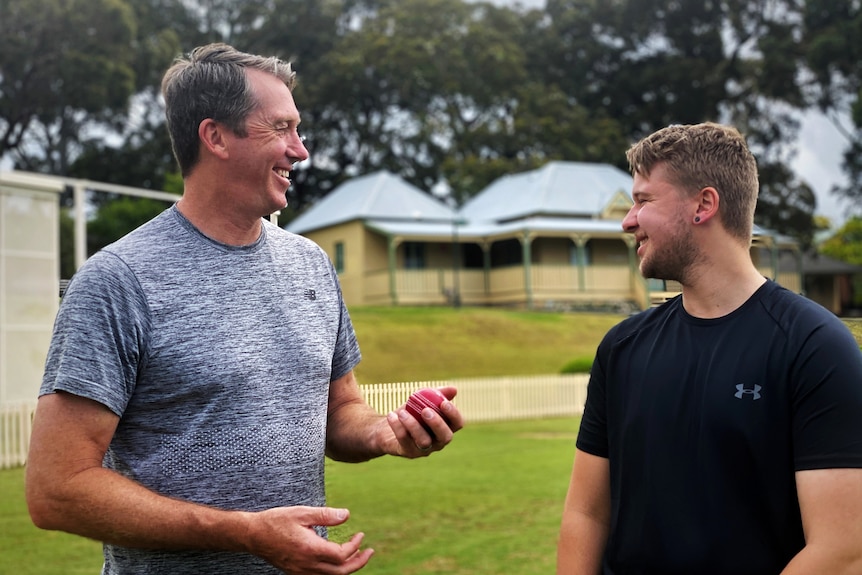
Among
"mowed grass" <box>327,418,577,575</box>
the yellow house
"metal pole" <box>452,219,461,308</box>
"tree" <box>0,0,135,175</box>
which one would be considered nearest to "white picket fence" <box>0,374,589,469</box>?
"mowed grass" <box>327,418,577,575</box>

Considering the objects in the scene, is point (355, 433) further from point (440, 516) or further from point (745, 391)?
point (440, 516)

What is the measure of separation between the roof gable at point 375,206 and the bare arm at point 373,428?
34984 mm

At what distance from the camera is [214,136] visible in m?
3.00

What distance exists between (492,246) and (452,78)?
13914mm

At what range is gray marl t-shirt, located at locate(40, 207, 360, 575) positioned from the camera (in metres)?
2.67

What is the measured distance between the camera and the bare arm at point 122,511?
2592mm

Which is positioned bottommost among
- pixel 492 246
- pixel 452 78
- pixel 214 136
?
pixel 492 246

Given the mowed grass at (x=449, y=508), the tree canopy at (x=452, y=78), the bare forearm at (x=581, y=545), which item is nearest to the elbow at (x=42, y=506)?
the mowed grass at (x=449, y=508)

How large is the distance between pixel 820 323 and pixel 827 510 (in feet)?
1.65

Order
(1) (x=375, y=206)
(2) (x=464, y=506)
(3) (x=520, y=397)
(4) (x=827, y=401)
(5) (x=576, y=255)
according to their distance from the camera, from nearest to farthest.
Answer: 1. (4) (x=827, y=401)
2. (2) (x=464, y=506)
3. (3) (x=520, y=397)
4. (1) (x=375, y=206)
5. (5) (x=576, y=255)

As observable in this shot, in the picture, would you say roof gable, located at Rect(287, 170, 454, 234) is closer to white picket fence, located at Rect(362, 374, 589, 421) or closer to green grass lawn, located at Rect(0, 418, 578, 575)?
white picket fence, located at Rect(362, 374, 589, 421)

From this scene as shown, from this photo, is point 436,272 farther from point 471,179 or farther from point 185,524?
point 185,524

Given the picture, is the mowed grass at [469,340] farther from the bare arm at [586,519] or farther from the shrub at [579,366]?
the bare arm at [586,519]

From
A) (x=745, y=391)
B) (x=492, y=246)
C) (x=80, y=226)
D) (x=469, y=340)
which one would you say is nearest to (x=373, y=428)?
(x=745, y=391)
